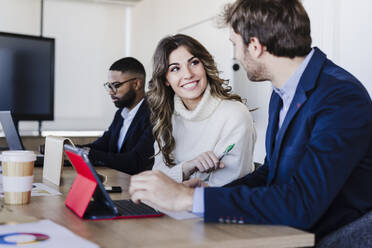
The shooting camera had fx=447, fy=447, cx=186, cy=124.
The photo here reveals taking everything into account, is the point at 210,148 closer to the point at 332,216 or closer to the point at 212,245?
the point at 332,216

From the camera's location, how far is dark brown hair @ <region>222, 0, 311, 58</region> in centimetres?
138

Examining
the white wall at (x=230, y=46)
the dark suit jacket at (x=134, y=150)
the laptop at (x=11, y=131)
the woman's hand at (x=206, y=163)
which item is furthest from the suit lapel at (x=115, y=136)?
the woman's hand at (x=206, y=163)

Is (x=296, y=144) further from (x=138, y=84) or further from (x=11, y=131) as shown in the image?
(x=138, y=84)

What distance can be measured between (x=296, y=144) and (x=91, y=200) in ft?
1.98

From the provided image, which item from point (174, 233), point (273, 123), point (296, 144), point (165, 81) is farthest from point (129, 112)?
point (174, 233)

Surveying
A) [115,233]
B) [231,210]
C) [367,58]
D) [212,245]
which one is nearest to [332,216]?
[231,210]

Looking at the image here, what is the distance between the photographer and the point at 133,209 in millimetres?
1255

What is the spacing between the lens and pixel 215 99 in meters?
2.15

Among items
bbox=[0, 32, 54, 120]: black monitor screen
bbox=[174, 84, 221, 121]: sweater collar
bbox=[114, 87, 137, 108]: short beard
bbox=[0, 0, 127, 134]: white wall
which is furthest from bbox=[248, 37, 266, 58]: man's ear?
bbox=[0, 0, 127, 134]: white wall

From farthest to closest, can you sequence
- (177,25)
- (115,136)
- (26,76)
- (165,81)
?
(177,25) → (26,76) → (115,136) → (165,81)

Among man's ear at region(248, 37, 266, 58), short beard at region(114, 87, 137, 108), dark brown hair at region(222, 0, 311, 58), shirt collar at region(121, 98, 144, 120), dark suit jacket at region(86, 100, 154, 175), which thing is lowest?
dark suit jacket at region(86, 100, 154, 175)

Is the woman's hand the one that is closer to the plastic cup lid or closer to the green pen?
the green pen

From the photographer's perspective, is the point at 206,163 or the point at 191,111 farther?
the point at 191,111

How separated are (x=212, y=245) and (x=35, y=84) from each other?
3334 mm
